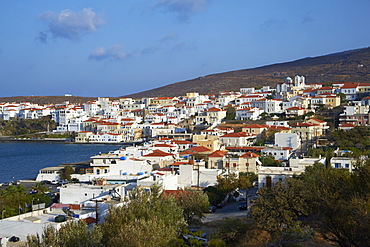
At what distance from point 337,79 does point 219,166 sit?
271 feet

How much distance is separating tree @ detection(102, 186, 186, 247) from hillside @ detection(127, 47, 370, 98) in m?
86.0

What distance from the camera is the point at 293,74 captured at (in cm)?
11962

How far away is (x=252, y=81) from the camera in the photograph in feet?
384

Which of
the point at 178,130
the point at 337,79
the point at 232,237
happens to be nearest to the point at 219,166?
the point at 232,237

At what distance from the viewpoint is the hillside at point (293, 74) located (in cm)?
10497

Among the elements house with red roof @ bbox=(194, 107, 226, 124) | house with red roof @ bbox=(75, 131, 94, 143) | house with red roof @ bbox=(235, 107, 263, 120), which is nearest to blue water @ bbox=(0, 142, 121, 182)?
house with red roof @ bbox=(75, 131, 94, 143)

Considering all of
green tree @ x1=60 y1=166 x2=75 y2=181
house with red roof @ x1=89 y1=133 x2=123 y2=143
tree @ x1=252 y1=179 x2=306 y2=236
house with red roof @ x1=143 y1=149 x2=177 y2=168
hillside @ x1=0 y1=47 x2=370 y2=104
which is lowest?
green tree @ x1=60 y1=166 x2=75 y2=181

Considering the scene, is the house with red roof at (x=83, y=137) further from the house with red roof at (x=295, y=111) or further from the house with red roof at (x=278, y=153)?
the house with red roof at (x=278, y=153)

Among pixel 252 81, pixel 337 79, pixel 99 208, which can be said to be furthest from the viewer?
pixel 252 81

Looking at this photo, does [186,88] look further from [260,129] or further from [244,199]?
[244,199]

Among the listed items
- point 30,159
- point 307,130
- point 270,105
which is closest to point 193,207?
point 307,130

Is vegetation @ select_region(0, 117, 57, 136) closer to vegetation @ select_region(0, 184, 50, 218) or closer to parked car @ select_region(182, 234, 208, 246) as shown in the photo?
vegetation @ select_region(0, 184, 50, 218)

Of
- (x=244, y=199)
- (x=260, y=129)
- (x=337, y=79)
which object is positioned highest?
(x=337, y=79)

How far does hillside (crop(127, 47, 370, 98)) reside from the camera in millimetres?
104969
